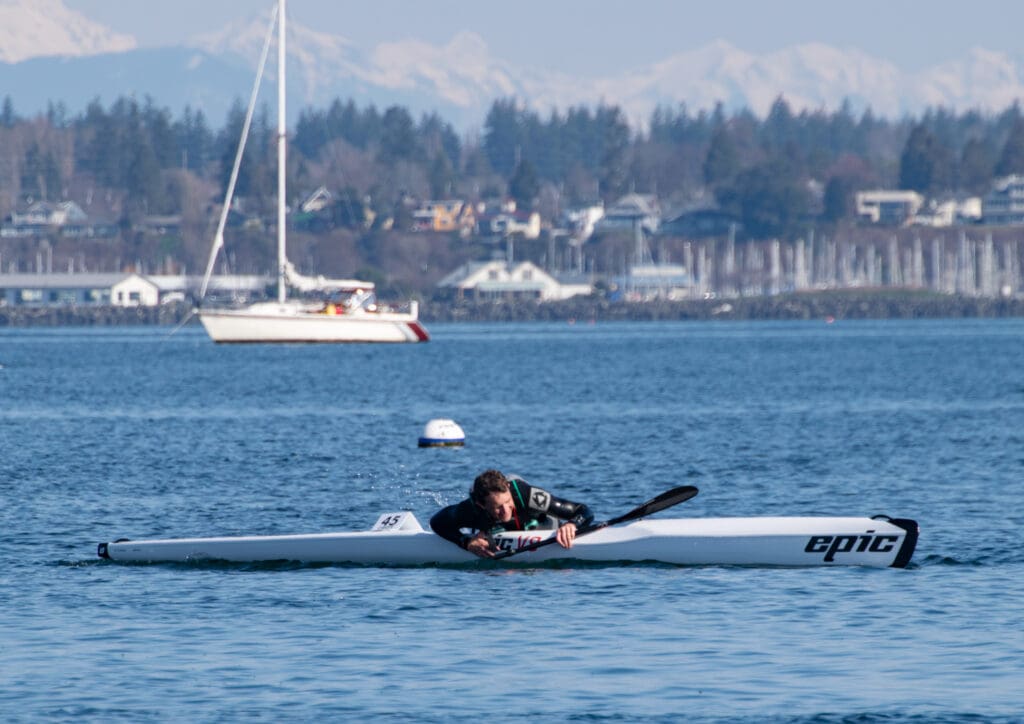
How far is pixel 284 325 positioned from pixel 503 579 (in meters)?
93.1

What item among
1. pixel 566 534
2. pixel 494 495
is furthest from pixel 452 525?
pixel 566 534

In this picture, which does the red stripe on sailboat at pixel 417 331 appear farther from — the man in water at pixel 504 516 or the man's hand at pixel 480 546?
the man's hand at pixel 480 546

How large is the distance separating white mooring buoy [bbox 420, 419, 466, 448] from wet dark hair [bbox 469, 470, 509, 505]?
74.0 feet

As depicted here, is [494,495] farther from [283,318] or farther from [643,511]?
[283,318]

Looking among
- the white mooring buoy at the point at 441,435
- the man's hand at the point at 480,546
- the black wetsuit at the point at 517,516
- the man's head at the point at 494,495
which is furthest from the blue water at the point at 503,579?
the man's head at the point at 494,495

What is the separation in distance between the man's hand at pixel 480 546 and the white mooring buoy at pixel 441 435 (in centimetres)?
2200

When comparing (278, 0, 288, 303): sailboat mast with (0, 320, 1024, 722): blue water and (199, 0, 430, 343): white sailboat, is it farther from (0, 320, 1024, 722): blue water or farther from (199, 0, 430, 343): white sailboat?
(0, 320, 1024, 722): blue water

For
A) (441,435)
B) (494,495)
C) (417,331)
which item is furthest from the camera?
(417,331)

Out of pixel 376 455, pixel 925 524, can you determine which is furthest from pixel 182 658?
pixel 376 455

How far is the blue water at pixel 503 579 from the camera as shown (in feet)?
57.8

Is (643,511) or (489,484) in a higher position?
(489,484)

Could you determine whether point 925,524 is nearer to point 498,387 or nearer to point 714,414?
point 714,414

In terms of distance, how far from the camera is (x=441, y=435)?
149 feet

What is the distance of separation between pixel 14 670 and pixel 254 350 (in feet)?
345
